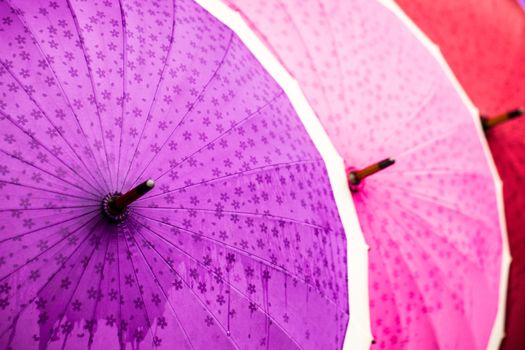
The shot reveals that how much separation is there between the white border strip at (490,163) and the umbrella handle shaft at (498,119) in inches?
2.2

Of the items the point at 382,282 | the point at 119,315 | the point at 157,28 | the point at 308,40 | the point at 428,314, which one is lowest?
the point at 428,314

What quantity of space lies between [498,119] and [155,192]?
1854 mm

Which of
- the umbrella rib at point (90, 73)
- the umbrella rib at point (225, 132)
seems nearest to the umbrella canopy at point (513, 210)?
the umbrella rib at point (225, 132)

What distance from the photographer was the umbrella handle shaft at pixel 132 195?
4.29ft

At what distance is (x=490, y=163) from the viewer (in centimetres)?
267

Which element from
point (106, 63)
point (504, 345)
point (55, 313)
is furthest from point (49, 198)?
point (504, 345)

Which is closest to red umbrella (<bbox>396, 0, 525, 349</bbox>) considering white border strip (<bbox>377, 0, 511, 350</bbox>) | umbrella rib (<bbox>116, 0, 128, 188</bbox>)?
white border strip (<bbox>377, 0, 511, 350</bbox>)

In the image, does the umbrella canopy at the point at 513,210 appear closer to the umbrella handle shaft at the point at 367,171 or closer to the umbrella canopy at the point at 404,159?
the umbrella canopy at the point at 404,159

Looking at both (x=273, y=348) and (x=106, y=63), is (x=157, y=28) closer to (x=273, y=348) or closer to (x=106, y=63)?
(x=106, y=63)

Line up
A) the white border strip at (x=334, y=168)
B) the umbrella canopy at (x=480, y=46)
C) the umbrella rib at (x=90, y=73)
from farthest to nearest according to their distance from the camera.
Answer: the umbrella canopy at (x=480, y=46)
the white border strip at (x=334, y=168)
the umbrella rib at (x=90, y=73)

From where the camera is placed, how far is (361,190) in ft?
7.07

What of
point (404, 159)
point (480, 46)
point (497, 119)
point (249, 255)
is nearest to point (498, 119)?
point (497, 119)

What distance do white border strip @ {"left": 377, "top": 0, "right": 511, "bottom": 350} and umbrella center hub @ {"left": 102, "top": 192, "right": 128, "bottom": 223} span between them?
5.51 feet

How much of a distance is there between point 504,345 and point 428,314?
35.8 inches
